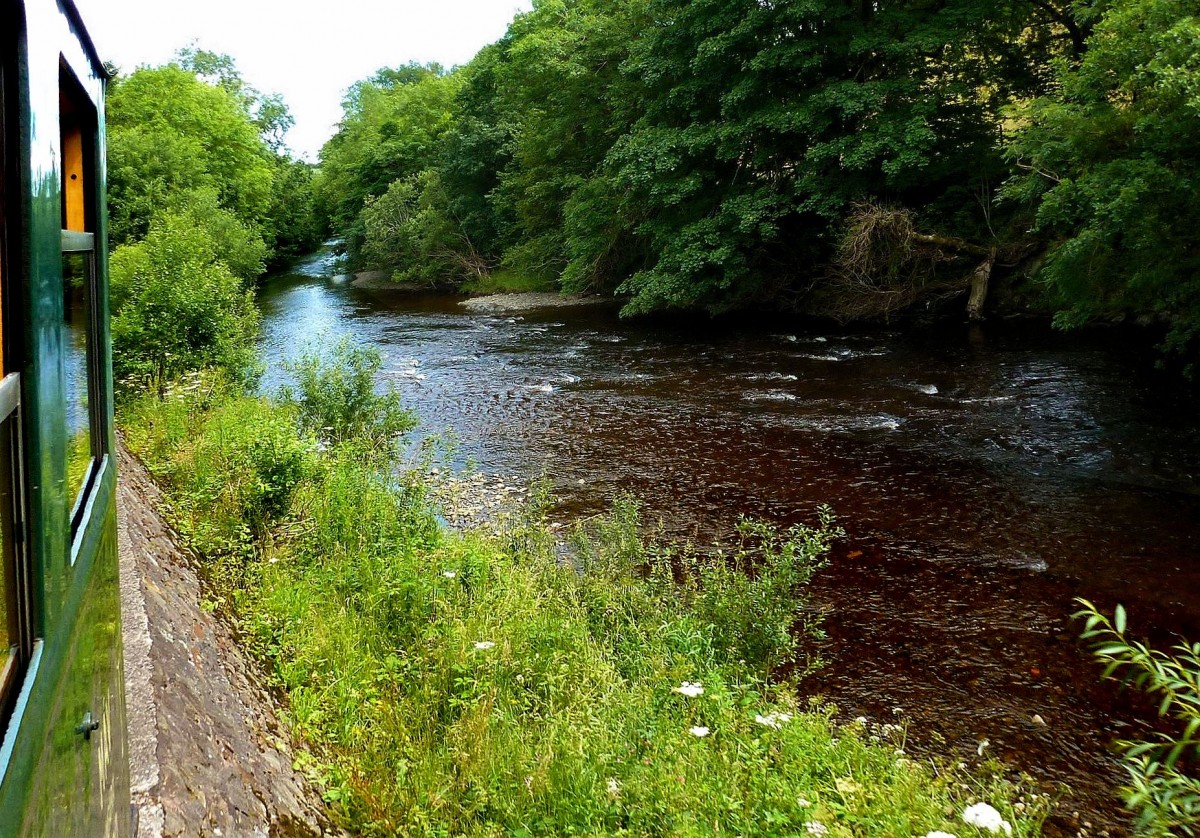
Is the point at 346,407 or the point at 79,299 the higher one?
the point at 79,299

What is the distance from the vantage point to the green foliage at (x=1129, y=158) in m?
9.70

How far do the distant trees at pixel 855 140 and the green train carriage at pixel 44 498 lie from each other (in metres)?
10.6

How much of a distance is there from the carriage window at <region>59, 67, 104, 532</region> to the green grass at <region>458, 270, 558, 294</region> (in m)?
30.5

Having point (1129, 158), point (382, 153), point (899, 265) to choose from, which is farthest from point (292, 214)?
point (1129, 158)

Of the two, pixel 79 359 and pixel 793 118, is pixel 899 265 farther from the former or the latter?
pixel 79 359

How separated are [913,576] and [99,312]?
7453 mm

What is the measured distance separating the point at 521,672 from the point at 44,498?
4.18m

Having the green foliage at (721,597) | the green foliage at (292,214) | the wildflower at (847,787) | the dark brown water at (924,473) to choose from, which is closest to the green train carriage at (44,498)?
the wildflower at (847,787)

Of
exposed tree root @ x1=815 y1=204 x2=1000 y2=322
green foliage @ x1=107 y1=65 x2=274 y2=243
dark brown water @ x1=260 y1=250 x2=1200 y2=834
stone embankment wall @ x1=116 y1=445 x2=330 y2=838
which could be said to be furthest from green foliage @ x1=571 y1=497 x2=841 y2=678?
green foliage @ x1=107 y1=65 x2=274 y2=243

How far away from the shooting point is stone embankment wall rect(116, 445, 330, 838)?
3139 mm

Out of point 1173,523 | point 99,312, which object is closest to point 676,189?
point 1173,523

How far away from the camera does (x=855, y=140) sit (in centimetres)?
2027

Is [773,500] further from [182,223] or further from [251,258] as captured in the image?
[251,258]

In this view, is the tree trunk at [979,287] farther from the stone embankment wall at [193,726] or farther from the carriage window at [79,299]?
the carriage window at [79,299]
